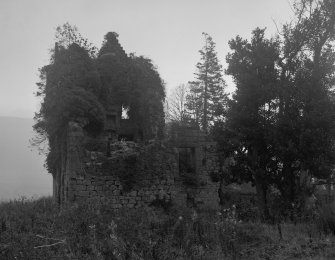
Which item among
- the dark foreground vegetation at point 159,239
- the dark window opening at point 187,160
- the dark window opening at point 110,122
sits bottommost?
the dark foreground vegetation at point 159,239

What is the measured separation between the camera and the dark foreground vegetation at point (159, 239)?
23.4 feet

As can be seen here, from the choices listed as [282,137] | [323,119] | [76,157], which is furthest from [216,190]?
[76,157]

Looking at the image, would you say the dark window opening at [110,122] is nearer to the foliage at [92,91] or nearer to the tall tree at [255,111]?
the foliage at [92,91]

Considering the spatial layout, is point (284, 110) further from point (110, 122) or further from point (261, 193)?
point (110, 122)

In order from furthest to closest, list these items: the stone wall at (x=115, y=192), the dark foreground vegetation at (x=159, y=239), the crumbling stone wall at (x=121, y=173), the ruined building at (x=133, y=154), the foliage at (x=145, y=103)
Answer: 1. the foliage at (x=145, y=103)
2. the ruined building at (x=133, y=154)
3. the crumbling stone wall at (x=121, y=173)
4. the stone wall at (x=115, y=192)
5. the dark foreground vegetation at (x=159, y=239)

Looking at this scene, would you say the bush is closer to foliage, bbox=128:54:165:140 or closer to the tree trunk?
the tree trunk

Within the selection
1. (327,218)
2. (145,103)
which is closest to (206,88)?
(145,103)

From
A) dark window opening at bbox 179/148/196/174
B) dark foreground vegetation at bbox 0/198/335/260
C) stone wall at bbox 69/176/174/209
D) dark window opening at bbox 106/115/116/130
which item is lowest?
dark foreground vegetation at bbox 0/198/335/260

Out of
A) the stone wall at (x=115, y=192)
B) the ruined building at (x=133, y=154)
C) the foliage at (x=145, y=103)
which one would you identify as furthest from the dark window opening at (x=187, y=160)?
the foliage at (x=145, y=103)

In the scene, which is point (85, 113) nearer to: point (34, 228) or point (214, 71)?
point (34, 228)

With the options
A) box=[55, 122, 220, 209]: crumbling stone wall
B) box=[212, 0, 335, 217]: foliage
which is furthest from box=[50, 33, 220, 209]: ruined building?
box=[212, 0, 335, 217]: foliage

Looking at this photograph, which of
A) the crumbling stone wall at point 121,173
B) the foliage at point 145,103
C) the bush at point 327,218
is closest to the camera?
the bush at point 327,218

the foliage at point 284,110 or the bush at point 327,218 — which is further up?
the foliage at point 284,110

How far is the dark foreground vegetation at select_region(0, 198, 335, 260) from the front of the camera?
23.4 ft
